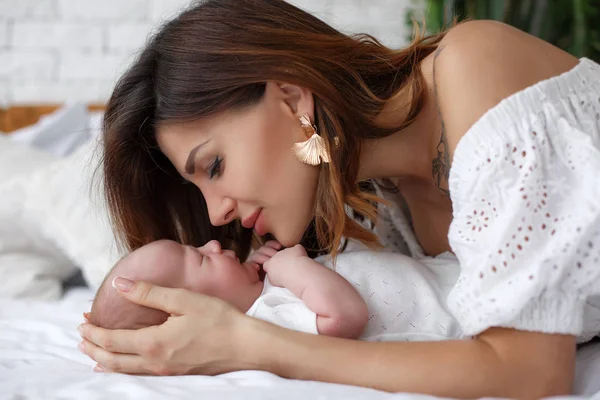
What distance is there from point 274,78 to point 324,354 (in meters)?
0.52

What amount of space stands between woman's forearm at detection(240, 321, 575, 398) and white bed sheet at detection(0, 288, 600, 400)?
0.03 metres

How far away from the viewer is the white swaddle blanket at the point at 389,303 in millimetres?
1217

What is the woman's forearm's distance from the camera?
0.98m

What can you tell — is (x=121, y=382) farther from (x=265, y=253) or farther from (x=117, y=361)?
(x=265, y=253)

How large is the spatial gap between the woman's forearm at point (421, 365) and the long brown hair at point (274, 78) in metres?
0.31

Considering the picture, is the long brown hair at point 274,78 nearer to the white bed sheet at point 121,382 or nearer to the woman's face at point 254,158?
the woman's face at point 254,158

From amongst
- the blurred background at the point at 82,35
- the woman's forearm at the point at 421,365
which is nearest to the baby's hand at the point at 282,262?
the woman's forearm at the point at 421,365

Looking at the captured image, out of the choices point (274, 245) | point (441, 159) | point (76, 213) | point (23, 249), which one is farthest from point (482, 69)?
point (23, 249)

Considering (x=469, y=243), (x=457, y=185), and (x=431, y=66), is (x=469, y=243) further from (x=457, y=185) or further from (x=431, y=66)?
(x=431, y=66)

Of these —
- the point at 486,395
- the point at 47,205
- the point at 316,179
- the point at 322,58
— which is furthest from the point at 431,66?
the point at 47,205

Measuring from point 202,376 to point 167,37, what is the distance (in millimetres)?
675

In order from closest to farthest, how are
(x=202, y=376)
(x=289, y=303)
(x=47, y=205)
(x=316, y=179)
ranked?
(x=202, y=376) → (x=289, y=303) → (x=316, y=179) → (x=47, y=205)

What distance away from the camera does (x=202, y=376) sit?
1.09 m

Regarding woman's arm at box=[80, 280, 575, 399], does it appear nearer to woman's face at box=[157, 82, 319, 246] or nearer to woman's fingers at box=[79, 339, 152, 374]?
woman's fingers at box=[79, 339, 152, 374]
